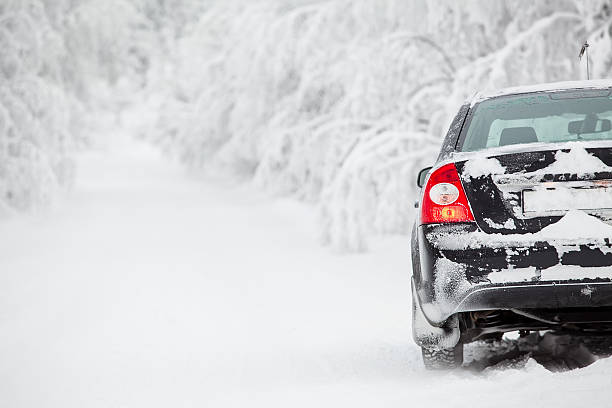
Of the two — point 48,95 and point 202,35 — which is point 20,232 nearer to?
Answer: point 48,95

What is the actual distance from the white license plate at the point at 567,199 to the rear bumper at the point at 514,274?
18 cm

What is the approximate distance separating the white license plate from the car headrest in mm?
543

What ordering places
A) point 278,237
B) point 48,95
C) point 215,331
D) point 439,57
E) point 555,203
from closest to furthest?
1. point 555,203
2. point 215,331
3. point 439,57
4. point 278,237
5. point 48,95

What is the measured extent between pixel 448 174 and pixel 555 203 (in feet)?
1.84

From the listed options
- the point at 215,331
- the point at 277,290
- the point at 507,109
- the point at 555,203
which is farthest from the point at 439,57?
the point at 555,203

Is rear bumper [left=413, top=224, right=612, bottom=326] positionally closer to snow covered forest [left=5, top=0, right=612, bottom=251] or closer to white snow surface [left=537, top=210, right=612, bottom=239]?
white snow surface [left=537, top=210, right=612, bottom=239]

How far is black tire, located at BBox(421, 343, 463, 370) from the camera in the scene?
4.94 metres

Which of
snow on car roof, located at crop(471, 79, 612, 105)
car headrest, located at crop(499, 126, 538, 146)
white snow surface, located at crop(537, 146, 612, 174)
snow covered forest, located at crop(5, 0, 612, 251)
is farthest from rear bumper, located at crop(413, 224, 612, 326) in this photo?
snow covered forest, located at crop(5, 0, 612, 251)

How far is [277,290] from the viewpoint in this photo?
381 inches

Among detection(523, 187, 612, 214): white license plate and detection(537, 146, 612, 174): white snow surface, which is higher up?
detection(537, 146, 612, 174): white snow surface

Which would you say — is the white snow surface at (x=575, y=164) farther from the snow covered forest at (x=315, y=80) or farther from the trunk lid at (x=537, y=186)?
the snow covered forest at (x=315, y=80)

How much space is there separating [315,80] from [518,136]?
516 inches

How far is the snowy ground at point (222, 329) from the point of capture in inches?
185

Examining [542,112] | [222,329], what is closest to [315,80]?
[222,329]
